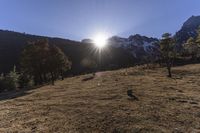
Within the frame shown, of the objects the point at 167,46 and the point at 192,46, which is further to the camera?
the point at 192,46

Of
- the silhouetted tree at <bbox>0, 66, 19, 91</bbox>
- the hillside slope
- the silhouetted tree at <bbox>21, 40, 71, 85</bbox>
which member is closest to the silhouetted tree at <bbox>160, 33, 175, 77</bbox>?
the silhouetted tree at <bbox>21, 40, 71, 85</bbox>

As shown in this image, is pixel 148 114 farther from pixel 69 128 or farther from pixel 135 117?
pixel 69 128

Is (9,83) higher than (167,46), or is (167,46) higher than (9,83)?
(167,46)

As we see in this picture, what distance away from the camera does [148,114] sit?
2244cm

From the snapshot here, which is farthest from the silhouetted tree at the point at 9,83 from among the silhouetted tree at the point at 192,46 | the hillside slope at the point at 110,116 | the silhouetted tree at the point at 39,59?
the silhouetted tree at the point at 192,46

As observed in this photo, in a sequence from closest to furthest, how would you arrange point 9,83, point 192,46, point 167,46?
1. point 167,46
2. point 9,83
3. point 192,46

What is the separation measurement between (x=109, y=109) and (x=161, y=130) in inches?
272

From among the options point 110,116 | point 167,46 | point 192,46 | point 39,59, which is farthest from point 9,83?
point 110,116

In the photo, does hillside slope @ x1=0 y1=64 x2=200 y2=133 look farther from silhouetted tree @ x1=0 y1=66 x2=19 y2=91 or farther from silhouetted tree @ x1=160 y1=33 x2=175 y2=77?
silhouetted tree @ x1=0 y1=66 x2=19 y2=91

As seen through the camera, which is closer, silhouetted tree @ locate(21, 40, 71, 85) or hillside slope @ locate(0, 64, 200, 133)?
hillside slope @ locate(0, 64, 200, 133)

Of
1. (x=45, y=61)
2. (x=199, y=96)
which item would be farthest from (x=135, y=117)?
(x=45, y=61)

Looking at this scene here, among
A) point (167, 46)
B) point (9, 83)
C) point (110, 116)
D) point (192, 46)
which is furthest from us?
point (192, 46)

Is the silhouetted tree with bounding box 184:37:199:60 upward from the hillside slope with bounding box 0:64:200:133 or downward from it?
upward

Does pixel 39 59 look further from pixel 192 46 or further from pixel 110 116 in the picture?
pixel 192 46
